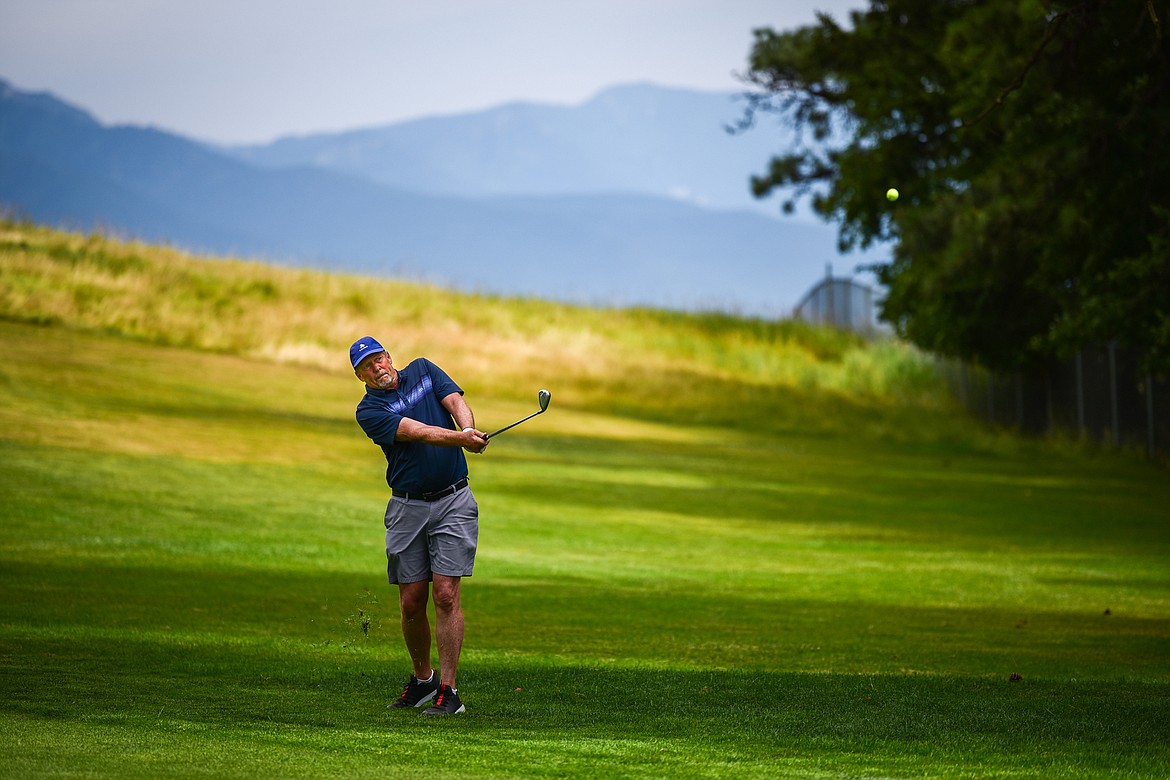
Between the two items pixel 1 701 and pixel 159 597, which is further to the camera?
pixel 159 597

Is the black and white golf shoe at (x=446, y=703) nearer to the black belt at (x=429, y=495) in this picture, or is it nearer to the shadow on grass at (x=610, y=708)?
the shadow on grass at (x=610, y=708)

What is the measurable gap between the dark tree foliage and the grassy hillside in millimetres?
3367

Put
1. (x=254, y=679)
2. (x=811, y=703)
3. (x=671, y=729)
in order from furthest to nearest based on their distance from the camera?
(x=254, y=679) → (x=811, y=703) → (x=671, y=729)

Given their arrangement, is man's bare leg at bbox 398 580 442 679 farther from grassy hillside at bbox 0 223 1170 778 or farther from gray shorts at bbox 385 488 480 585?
grassy hillside at bbox 0 223 1170 778

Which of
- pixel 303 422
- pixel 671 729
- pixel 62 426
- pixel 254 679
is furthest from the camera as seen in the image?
pixel 303 422

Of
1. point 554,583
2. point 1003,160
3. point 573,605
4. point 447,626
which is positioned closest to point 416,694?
point 447,626

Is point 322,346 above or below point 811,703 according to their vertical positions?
above

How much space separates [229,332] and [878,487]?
2300cm

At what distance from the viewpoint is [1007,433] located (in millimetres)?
40281

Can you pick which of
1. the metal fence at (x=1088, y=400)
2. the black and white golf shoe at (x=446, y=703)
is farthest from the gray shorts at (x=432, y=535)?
the metal fence at (x=1088, y=400)

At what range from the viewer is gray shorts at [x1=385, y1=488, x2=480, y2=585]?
8547 mm

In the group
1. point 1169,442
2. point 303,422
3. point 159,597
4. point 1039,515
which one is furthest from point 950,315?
point 159,597

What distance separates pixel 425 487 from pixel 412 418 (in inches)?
15.7

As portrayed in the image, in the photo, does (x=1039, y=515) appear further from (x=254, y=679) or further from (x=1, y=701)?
(x=1, y=701)
